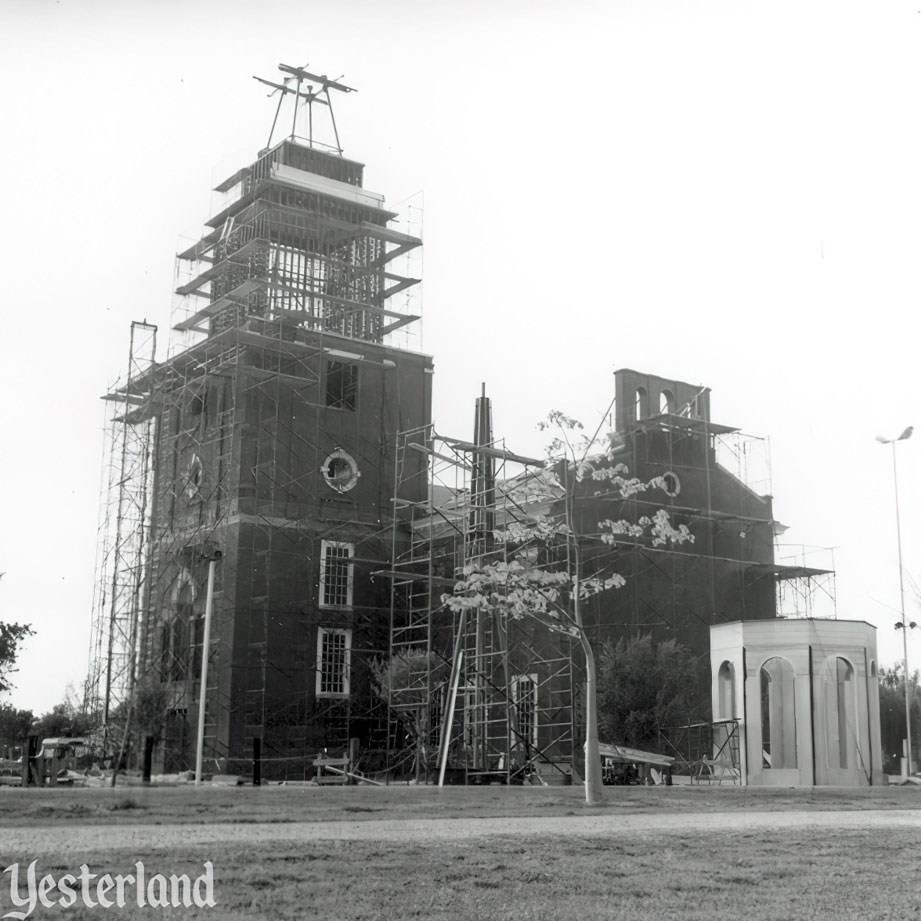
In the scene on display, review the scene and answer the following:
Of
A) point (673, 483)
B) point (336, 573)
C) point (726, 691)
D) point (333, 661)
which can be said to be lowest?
point (726, 691)

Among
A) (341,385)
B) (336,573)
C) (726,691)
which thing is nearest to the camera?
(726,691)

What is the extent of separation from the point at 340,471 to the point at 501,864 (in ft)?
120

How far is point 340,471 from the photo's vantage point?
155 feet

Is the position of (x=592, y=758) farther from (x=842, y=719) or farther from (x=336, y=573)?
(x=336, y=573)

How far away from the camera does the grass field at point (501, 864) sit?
910 cm

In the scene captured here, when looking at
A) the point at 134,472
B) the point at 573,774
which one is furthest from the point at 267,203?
the point at 573,774

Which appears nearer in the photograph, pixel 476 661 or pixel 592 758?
pixel 592 758

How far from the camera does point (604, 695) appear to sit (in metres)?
40.2

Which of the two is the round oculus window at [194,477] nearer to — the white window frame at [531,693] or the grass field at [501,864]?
the white window frame at [531,693]

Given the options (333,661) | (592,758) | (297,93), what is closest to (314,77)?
(297,93)

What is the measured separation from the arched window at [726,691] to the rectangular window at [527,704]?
19.5ft

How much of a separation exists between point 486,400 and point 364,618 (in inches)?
346

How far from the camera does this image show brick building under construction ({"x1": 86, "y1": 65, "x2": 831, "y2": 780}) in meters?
42.2

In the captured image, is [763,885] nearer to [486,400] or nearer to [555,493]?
[555,493]
